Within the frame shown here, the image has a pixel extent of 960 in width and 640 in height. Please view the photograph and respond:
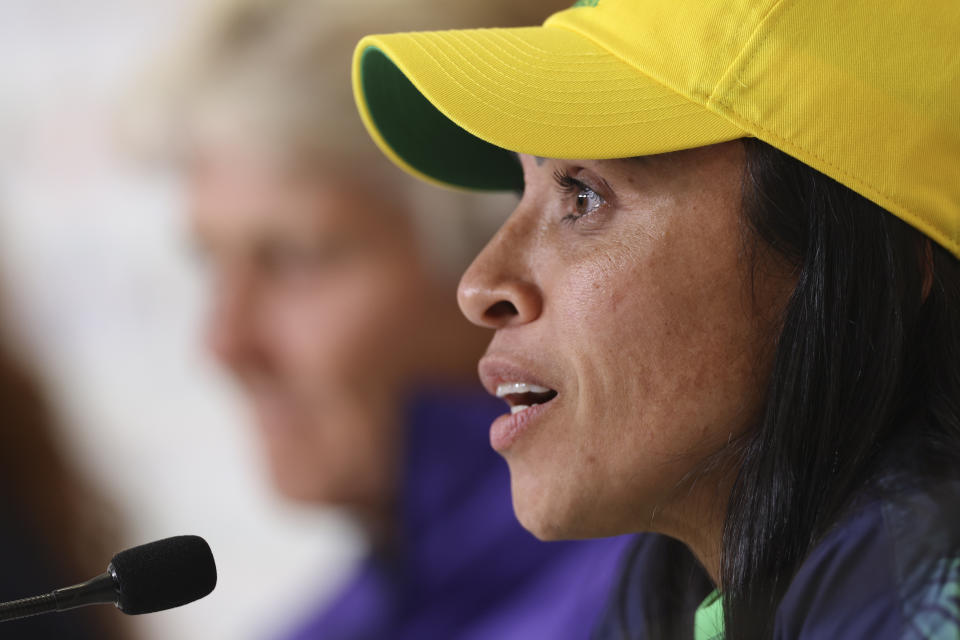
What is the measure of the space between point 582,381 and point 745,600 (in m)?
0.21

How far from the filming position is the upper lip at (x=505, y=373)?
0.83 meters

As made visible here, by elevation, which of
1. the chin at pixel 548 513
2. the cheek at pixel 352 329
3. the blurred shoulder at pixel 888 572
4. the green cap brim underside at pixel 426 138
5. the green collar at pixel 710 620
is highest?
the green cap brim underside at pixel 426 138

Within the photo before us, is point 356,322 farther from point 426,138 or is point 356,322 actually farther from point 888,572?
point 888,572

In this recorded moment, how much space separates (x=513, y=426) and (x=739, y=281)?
0.23 m

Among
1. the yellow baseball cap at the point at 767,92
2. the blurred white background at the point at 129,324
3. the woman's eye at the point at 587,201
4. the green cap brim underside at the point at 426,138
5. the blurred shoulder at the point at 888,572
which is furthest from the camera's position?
the blurred white background at the point at 129,324

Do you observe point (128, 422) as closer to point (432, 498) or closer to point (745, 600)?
point (432, 498)

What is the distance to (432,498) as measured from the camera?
1350 millimetres

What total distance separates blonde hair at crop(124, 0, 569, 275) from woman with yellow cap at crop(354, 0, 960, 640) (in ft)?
1.52

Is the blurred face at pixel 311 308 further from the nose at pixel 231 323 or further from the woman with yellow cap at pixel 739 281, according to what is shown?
the woman with yellow cap at pixel 739 281

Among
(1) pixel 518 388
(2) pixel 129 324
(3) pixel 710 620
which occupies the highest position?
(2) pixel 129 324

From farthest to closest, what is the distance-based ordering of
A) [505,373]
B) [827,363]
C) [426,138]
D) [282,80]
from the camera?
[282,80], [426,138], [505,373], [827,363]

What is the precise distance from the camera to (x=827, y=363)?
2.43 ft

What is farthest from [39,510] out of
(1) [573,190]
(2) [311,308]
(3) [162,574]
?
(1) [573,190]

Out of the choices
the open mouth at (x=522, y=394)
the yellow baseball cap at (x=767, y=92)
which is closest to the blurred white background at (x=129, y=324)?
the open mouth at (x=522, y=394)
